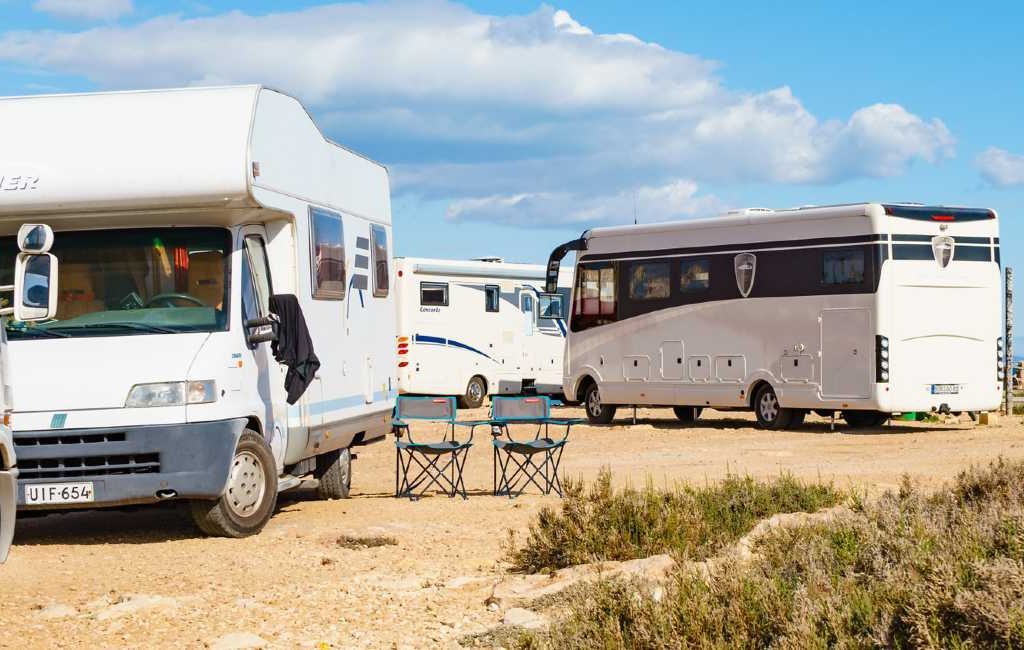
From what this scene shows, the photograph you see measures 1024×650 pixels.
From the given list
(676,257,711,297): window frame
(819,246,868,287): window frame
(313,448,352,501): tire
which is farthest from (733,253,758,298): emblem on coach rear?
(313,448,352,501): tire

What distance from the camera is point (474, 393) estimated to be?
29.6 m

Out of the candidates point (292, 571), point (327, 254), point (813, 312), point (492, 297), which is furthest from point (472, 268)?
point (292, 571)

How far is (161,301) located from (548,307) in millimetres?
20501

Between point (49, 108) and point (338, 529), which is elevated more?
point (49, 108)

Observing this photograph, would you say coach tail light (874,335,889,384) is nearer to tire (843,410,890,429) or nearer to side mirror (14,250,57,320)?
tire (843,410,890,429)

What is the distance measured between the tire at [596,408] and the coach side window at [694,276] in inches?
106

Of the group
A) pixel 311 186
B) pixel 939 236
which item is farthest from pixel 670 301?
pixel 311 186

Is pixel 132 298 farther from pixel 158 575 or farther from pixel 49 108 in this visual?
pixel 158 575

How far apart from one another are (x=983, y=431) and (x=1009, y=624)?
1721 centimetres

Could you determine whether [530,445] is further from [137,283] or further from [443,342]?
[443,342]

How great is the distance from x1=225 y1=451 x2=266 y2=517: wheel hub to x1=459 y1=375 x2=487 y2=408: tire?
18281 millimetres

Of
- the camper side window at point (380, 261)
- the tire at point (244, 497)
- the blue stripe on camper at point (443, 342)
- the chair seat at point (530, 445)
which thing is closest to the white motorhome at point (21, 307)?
the tire at point (244, 497)

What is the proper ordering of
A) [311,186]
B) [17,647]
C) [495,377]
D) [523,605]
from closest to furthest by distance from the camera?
[17,647] → [523,605] → [311,186] → [495,377]

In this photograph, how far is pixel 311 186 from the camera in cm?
1218
